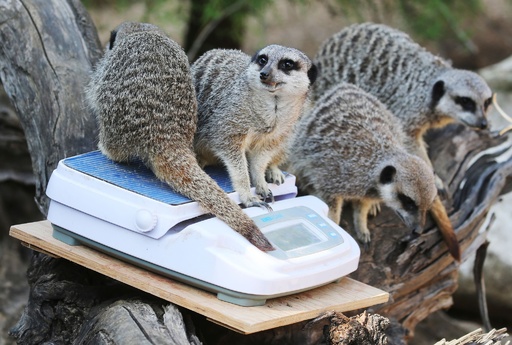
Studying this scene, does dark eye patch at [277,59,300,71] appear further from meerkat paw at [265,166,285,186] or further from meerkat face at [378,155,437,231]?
meerkat face at [378,155,437,231]

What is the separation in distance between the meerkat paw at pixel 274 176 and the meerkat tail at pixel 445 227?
0.86 metres

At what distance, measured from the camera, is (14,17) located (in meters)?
3.47

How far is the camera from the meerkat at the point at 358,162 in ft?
11.0

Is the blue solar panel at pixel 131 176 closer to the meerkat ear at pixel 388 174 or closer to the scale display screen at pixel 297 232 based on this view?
the scale display screen at pixel 297 232

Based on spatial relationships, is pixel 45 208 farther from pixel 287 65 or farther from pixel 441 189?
pixel 441 189

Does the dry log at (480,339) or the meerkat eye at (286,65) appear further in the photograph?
the meerkat eye at (286,65)

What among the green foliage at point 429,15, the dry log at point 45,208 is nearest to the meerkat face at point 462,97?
the dry log at point 45,208

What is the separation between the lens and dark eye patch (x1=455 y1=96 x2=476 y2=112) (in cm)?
422

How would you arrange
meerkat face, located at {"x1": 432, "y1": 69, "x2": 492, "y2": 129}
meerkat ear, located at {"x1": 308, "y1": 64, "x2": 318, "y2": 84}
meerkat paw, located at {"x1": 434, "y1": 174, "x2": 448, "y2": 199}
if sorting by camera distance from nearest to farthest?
meerkat ear, located at {"x1": 308, "y1": 64, "x2": 318, "y2": 84} → meerkat paw, located at {"x1": 434, "y1": 174, "x2": 448, "y2": 199} → meerkat face, located at {"x1": 432, "y1": 69, "x2": 492, "y2": 129}

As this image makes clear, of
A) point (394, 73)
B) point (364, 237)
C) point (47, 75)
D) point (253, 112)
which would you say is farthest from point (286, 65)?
point (394, 73)

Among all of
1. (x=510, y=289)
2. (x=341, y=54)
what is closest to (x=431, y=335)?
(x=510, y=289)

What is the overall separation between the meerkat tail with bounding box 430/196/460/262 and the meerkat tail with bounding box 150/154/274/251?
134cm

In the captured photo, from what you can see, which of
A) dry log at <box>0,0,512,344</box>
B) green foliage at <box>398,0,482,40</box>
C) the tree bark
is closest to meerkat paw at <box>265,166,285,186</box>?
dry log at <box>0,0,512,344</box>

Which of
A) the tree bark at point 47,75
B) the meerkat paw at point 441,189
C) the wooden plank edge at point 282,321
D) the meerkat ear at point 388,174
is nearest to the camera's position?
the wooden plank edge at point 282,321
